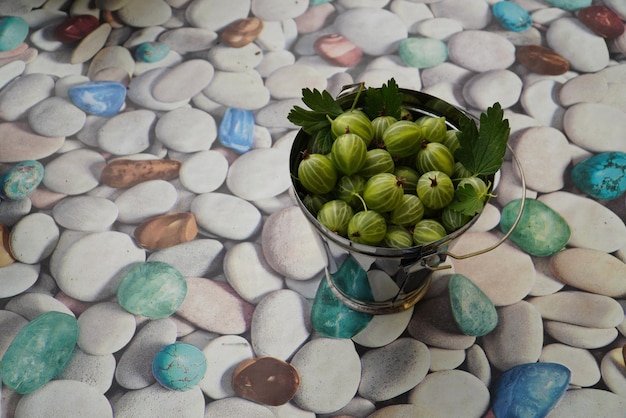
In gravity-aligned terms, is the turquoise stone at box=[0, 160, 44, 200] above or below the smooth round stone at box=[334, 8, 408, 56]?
below

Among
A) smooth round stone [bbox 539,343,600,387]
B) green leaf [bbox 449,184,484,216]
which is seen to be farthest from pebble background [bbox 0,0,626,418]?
green leaf [bbox 449,184,484,216]

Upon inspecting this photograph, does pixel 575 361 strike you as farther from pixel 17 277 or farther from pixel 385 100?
pixel 17 277

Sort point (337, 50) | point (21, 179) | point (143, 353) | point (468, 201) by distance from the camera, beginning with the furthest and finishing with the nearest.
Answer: point (337, 50), point (21, 179), point (143, 353), point (468, 201)

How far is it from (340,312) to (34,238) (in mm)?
334

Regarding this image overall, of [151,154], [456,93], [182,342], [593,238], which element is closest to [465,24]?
[456,93]

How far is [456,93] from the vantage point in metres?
0.72

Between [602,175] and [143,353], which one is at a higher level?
[602,175]

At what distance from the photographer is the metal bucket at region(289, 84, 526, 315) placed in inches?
18.3

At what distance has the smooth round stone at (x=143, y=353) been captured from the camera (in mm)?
539

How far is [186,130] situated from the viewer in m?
0.70

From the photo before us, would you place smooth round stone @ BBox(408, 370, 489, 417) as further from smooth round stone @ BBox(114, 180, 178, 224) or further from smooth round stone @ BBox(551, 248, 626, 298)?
smooth round stone @ BBox(114, 180, 178, 224)

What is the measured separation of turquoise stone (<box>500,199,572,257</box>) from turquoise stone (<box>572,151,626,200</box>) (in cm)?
5

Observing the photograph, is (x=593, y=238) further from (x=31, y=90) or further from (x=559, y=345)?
(x=31, y=90)

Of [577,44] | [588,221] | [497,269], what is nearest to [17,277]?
[497,269]
